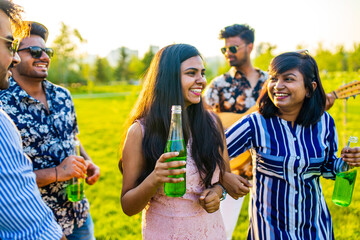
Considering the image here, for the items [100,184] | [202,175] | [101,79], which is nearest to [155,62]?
[202,175]

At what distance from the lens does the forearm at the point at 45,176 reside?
226 cm

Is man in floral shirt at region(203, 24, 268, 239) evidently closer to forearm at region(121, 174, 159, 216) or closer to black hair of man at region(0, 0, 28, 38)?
forearm at region(121, 174, 159, 216)

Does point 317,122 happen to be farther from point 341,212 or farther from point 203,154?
point 341,212

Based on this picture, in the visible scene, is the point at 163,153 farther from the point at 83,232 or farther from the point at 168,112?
the point at 83,232

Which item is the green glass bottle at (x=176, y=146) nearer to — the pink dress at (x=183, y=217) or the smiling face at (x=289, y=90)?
the pink dress at (x=183, y=217)

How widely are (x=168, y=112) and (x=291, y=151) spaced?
962 mm

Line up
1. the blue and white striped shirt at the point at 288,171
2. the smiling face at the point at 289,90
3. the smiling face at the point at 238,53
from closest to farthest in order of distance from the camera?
the blue and white striped shirt at the point at 288,171 < the smiling face at the point at 289,90 < the smiling face at the point at 238,53

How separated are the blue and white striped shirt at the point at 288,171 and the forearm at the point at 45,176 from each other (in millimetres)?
1404

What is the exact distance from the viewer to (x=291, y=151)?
2.16 metres

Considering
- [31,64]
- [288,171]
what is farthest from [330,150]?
[31,64]

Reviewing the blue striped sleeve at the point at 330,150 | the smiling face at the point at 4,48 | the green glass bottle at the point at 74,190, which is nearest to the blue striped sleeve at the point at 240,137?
the blue striped sleeve at the point at 330,150

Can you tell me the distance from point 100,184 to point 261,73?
424 centimetres

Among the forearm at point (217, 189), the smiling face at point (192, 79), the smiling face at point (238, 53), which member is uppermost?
the smiling face at point (238, 53)

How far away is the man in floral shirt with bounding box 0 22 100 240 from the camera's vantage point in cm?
231
